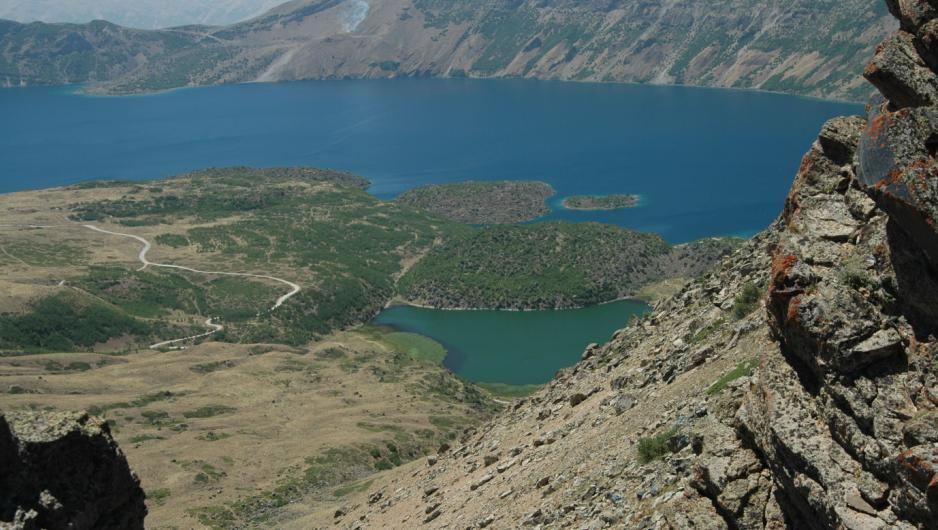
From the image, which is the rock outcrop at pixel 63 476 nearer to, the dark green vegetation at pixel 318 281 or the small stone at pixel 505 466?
the small stone at pixel 505 466

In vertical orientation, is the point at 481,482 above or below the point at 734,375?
below

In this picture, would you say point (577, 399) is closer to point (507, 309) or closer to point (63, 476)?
point (63, 476)

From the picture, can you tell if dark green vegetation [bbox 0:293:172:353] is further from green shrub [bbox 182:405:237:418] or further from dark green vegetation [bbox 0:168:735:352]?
green shrub [bbox 182:405:237:418]

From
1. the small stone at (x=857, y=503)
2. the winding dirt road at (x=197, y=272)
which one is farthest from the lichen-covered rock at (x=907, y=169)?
the winding dirt road at (x=197, y=272)

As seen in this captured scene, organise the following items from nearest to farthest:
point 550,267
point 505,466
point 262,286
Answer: point 505,466
point 262,286
point 550,267

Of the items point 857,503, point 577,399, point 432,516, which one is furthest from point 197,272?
point 857,503

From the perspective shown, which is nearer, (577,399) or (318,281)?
(577,399)

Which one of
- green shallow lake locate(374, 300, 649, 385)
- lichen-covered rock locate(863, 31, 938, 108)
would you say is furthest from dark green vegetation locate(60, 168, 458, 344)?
lichen-covered rock locate(863, 31, 938, 108)
